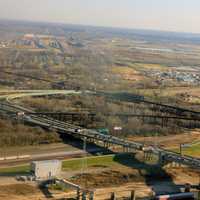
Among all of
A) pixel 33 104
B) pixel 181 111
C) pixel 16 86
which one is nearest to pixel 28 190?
pixel 33 104

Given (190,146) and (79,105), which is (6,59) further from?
(190,146)

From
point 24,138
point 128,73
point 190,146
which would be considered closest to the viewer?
point 24,138

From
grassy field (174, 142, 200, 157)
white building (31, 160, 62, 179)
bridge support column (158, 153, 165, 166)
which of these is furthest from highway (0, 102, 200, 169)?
white building (31, 160, 62, 179)

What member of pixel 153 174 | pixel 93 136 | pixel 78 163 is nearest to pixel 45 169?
pixel 78 163

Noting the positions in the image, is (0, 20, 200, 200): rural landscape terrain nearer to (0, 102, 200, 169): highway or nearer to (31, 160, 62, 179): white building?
(0, 102, 200, 169): highway

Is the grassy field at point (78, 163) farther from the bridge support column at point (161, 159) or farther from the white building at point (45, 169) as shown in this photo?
the bridge support column at point (161, 159)

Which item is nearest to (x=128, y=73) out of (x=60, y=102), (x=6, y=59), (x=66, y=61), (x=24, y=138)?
(x=66, y=61)

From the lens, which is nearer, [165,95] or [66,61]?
[165,95]

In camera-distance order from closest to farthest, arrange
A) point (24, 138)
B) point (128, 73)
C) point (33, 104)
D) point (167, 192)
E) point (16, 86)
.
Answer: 1. point (167, 192)
2. point (24, 138)
3. point (33, 104)
4. point (16, 86)
5. point (128, 73)
